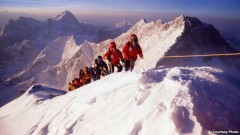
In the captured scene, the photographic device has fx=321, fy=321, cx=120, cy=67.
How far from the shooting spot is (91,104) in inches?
542

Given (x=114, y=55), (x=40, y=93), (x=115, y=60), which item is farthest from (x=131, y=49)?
(x=40, y=93)

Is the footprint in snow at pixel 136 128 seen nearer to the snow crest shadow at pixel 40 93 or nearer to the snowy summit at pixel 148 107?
the snowy summit at pixel 148 107

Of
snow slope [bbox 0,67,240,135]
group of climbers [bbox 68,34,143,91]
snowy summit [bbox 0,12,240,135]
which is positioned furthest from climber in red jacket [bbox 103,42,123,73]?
snow slope [bbox 0,67,240,135]

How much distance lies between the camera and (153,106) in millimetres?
10578

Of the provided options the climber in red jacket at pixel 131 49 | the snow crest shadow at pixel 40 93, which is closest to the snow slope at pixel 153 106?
the climber in red jacket at pixel 131 49

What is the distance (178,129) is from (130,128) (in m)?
1.81

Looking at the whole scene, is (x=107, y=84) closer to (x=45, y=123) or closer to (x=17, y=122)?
(x=45, y=123)

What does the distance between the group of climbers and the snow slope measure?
160 inches

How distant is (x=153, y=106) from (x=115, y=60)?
10.7 meters

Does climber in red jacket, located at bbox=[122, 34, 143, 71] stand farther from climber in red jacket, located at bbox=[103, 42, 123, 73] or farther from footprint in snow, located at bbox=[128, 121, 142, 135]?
footprint in snow, located at bbox=[128, 121, 142, 135]

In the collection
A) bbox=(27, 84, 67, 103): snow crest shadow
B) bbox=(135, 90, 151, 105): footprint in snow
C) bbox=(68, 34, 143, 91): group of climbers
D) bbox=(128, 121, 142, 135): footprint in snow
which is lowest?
bbox=(27, 84, 67, 103): snow crest shadow

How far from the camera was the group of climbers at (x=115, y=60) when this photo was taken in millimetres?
19391

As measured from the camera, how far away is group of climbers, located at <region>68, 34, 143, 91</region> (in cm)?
1939

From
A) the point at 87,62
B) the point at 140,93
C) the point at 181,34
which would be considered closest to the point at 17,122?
the point at 140,93
